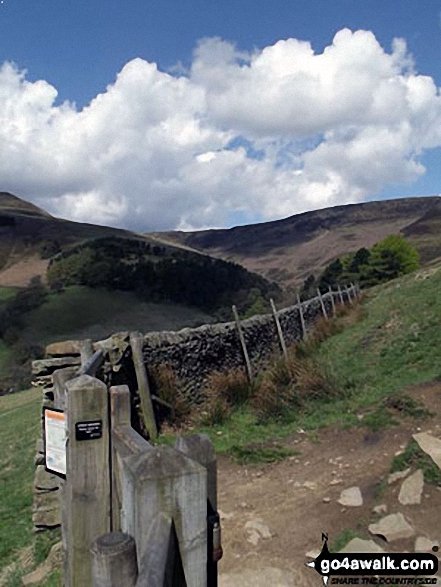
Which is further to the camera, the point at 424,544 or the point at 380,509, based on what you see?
the point at 380,509

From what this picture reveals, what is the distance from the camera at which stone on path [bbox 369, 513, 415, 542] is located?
4109mm

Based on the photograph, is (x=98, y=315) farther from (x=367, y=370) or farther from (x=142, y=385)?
(x=142, y=385)

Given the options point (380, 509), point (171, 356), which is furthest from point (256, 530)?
point (171, 356)

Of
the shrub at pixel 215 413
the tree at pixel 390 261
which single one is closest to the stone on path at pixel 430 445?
the shrub at pixel 215 413

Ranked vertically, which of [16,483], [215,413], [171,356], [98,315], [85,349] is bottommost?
[16,483]

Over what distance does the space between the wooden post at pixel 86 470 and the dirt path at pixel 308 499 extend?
1.59 metres

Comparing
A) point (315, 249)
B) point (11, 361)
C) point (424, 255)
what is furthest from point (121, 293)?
point (315, 249)

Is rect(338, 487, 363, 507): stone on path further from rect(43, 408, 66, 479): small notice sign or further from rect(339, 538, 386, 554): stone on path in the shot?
rect(43, 408, 66, 479): small notice sign

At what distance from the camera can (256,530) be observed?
459 centimetres

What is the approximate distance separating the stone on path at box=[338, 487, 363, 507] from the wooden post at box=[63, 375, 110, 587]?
2777 millimetres

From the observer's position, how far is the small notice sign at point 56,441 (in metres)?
3.28

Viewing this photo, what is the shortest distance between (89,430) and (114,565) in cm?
109

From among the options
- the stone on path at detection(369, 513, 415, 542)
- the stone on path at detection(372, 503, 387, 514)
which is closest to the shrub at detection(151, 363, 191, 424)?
the stone on path at detection(372, 503, 387, 514)

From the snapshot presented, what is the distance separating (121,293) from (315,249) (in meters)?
123
